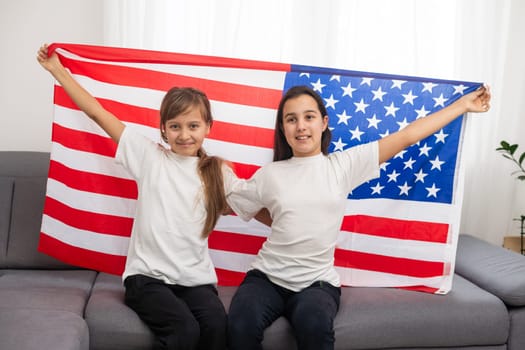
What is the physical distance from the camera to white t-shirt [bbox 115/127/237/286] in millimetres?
1995

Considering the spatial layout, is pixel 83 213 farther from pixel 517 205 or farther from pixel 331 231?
pixel 517 205

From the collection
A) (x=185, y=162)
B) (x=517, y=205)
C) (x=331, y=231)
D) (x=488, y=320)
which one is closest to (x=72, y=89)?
(x=185, y=162)

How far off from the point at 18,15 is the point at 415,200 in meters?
2.03

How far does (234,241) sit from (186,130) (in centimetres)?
56

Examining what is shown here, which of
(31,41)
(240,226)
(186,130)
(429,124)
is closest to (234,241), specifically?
(240,226)

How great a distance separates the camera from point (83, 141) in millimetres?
2285

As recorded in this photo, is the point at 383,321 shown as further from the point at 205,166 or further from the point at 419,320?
the point at 205,166

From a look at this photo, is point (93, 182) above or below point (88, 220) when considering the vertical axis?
above

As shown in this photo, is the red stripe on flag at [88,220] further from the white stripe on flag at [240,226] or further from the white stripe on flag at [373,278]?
the white stripe on flag at [373,278]

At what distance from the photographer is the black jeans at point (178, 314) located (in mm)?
1795

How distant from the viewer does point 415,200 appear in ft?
7.63

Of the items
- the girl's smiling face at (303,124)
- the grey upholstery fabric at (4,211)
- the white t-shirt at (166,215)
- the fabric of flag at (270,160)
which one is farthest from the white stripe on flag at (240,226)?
the grey upholstery fabric at (4,211)

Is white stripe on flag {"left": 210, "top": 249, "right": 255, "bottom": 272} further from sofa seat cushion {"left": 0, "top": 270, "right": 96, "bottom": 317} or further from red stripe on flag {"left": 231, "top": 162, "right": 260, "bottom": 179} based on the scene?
sofa seat cushion {"left": 0, "top": 270, "right": 96, "bottom": 317}

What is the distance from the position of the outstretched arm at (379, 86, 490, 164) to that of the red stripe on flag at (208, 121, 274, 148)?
47 centimetres
